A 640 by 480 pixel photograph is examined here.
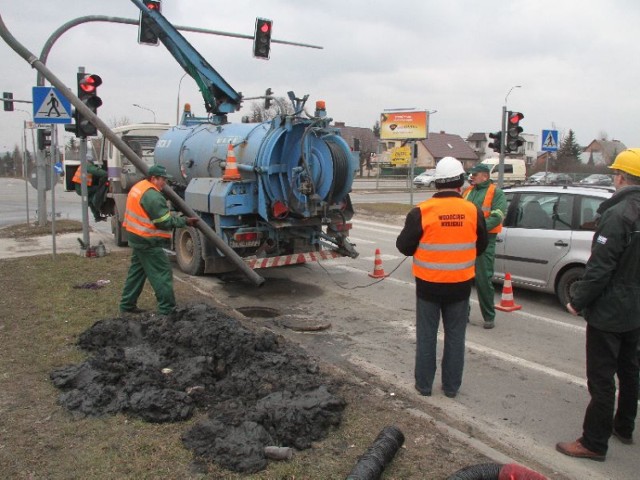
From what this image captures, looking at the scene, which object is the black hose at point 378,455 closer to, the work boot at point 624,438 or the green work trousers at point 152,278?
the work boot at point 624,438

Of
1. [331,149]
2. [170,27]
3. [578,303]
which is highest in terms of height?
[170,27]

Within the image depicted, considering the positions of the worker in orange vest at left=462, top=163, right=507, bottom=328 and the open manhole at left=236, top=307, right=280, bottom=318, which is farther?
the open manhole at left=236, top=307, right=280, bottom=318

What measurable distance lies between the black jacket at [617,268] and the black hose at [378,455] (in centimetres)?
158

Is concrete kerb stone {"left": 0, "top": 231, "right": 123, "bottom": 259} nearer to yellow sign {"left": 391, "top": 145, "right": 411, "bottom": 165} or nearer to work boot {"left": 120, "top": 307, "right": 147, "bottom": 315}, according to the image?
work boot {"left": 120, "top": 307, "right": 147, "bottom": 315}

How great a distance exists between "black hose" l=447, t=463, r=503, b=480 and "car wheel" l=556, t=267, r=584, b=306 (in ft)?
16.5

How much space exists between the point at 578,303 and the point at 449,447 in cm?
132

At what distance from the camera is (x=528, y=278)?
8.29 m

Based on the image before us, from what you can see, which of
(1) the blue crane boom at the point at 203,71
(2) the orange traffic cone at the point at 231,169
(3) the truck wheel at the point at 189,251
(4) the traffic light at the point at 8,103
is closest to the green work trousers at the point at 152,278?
(2) the orange traffic cone at the point at 231,169

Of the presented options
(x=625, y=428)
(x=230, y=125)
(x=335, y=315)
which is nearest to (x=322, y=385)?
(x=625, y=428)

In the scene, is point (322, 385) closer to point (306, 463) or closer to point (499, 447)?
point (306, 463)

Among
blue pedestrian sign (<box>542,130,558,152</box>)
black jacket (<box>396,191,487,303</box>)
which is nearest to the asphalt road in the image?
black jacket (<box>396,191,487,303</box>)

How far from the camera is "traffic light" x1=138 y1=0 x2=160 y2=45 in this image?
11.4 meters

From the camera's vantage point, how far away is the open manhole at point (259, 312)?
7.61 meters

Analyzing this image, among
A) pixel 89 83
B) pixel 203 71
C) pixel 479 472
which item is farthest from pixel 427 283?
pixel 89 83
